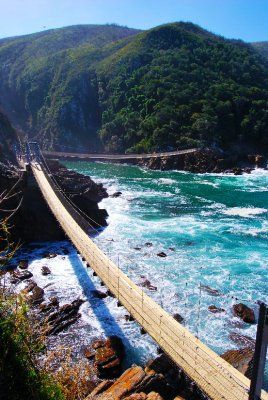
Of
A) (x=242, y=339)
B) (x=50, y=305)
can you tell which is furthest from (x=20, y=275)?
(x=242, y=339)

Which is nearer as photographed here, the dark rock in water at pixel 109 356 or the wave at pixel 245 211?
the dark rock in water at pixel 109 356

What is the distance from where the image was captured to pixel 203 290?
15.8 metres

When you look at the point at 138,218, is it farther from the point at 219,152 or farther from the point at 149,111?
the point at 149,111

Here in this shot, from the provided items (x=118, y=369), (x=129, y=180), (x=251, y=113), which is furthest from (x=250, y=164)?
(x=118, y=369)

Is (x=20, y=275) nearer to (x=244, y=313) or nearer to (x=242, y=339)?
(x=244, y=313)

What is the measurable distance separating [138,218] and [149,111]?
144ft

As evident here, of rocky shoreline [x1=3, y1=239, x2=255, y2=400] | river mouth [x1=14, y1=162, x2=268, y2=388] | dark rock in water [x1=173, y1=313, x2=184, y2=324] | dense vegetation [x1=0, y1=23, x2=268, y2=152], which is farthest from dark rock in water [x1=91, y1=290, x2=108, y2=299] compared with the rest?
dense vegetation [x1=0, y1=23, x2=268, y2=152]

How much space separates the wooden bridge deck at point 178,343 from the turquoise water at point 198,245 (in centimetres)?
144

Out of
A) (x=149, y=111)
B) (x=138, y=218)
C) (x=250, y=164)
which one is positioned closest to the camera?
(x=138, y=218)

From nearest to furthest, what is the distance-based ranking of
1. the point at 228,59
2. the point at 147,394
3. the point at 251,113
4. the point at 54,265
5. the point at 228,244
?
1. the point at 147,394
2. the point at 54,265
3. the point at 228,244
4. the point at 251,113
5. the point at 228,59

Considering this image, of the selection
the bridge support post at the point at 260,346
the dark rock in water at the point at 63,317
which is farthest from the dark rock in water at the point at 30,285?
the bridge support post at the point at 260,346

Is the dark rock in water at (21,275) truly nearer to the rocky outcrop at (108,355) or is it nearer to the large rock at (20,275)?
the large rock at (20,275)

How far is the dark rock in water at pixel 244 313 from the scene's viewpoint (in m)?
13.5

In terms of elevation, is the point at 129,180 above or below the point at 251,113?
below
